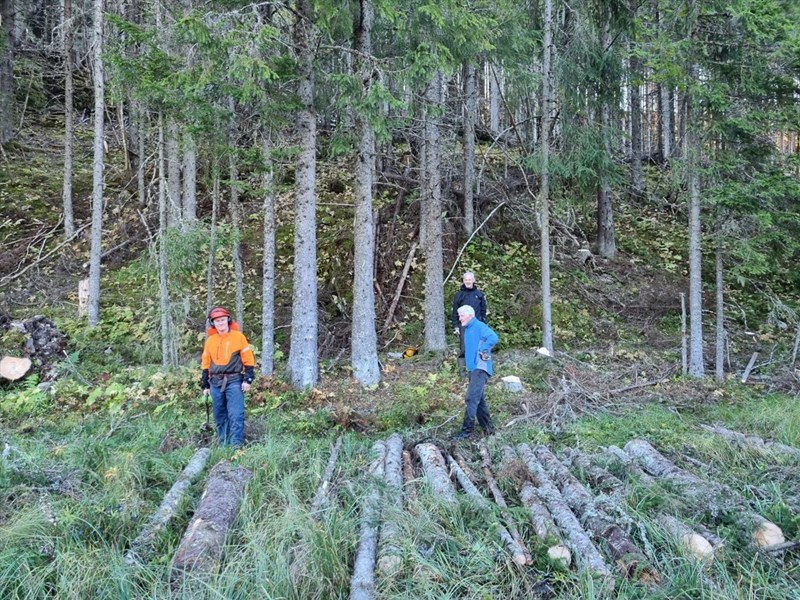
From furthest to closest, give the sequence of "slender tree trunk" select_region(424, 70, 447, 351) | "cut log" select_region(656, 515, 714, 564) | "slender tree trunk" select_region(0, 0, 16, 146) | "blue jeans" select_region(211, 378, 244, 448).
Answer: "slender tree trunk" select_region(0, 0, 16, 146) → "slender tree trunk" select_region(424, 70, 447, 351) → "blue jeans" select_region(211, 378, 244, 448) → "cut log" select_region(656, 515, 714, 564)

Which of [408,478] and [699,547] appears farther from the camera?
[408,478]

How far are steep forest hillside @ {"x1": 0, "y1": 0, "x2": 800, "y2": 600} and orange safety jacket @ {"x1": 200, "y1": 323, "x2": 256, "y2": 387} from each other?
0.18 metres

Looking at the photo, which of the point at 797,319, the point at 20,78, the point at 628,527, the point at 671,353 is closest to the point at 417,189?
the point at 671,353

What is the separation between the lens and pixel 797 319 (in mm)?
11141

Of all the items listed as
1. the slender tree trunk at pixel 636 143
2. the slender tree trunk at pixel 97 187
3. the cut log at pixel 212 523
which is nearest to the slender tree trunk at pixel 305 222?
the cut log at pixel 212 523

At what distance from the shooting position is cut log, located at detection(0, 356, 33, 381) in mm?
8766

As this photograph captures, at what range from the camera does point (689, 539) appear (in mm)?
3248

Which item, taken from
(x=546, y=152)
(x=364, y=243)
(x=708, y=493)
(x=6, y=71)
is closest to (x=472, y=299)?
(x=364, y=243)

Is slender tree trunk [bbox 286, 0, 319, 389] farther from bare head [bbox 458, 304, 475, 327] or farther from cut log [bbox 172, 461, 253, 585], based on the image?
cut log [bbox 172, 461, 253, 585]

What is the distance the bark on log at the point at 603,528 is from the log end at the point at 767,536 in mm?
793

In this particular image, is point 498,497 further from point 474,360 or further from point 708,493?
point 474,360

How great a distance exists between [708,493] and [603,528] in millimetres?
1136

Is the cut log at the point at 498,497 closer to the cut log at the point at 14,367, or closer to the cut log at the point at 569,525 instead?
the cut log at the point at 569,525

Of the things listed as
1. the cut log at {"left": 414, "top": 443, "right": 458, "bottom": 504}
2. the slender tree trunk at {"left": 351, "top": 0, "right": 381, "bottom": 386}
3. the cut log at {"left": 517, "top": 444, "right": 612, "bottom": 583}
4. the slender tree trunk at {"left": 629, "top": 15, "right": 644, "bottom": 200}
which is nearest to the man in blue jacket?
the cut log at {"left": 414, "top": 443, "right": 458, "bottom": 504}
